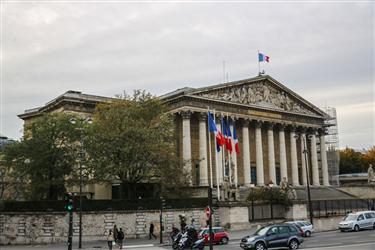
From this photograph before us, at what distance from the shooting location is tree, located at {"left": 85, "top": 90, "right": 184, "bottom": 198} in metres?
45.5

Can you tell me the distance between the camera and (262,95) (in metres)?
73.1

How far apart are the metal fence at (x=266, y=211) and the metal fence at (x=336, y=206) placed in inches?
176

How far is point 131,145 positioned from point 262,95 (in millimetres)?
33683

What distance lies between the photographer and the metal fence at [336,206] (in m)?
52.9

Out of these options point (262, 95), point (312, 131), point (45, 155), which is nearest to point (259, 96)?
point (262, 95)

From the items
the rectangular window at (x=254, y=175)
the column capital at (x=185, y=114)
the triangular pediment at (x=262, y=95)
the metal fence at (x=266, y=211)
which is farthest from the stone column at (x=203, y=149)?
the metal fence at (x=266, y=211)

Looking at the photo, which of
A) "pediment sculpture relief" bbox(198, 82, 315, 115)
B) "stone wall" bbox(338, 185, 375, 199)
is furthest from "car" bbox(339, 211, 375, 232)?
"stone wall" bbox(338, 185, 375, 199)

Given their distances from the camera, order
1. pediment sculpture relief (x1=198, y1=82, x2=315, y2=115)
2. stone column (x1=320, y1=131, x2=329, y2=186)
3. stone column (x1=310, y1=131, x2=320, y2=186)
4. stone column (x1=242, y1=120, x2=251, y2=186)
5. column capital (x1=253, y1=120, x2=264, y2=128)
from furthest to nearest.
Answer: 1. stone column (x1=320, y1=131, x2=329, y2=186)
2. stone column (x1=310, y1=131, x2=320, y2=186)
3. column capital (x1=253, y1=120, x2=264, y2=128)
4. stone column (x1=242, y1=120, x2=251, y2=186)
5. pediment sculpture relief (x1=198, y1=82, x2=315, y2=115)

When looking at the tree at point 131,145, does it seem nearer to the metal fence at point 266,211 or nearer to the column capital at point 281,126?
the metal fence at point 266,211

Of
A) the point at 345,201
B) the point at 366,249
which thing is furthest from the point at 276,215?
the point at 366,249

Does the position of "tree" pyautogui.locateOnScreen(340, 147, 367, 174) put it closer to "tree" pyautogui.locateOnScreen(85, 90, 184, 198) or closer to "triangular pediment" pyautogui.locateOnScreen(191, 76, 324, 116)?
"triangular pediment" pyautogui.locateOnScreen(191, 76, 324, 116)

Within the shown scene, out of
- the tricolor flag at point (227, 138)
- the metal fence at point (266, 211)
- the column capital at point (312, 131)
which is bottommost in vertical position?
the metal fence at point (266, 211)

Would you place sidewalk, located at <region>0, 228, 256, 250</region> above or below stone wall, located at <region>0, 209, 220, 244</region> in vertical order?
below

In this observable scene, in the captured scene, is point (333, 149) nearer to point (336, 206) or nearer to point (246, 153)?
point (246, 153)
